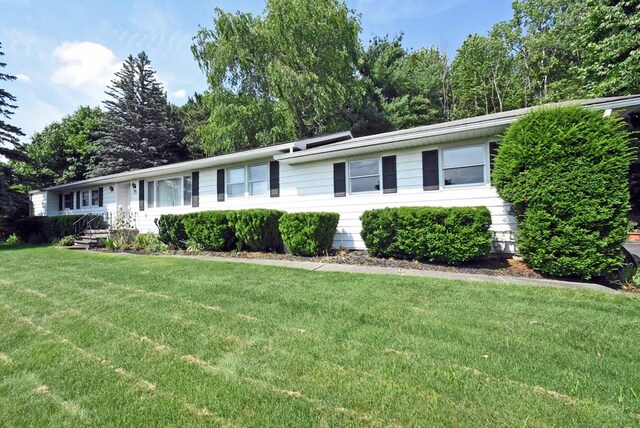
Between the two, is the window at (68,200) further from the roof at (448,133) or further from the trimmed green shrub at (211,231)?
the roof at (448,133)

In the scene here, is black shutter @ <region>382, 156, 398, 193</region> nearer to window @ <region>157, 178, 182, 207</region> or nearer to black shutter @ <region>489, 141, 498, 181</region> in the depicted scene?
black shutter @ <region>489, 141, 498, 181</region>

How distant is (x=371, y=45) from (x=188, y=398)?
1034 inches

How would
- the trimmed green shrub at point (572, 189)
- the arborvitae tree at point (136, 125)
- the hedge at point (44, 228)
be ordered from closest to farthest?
the trimmed green shrub at point (572, 189) < the hedge at point (44, 228) < the arborvitae tree at point (136, 125)

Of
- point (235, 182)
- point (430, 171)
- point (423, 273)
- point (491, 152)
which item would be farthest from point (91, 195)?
point (491, 152)

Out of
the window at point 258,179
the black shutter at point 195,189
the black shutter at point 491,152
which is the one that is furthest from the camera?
the black shutter at point 195,189

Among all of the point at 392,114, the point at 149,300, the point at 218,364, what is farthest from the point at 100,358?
the point at 392,114

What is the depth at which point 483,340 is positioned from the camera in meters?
3.10

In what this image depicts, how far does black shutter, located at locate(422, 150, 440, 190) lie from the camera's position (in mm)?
8203

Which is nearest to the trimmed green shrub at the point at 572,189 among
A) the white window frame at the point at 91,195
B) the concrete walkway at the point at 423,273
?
the concrete walkway at the point at 423,273

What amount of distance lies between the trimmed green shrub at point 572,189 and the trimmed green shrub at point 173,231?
9694 millimetres

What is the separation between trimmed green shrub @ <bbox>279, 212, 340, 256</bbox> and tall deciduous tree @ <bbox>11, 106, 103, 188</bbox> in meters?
23.4

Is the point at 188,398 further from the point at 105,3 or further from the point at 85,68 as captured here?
the point at 85,68

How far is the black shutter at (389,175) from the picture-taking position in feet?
28.8

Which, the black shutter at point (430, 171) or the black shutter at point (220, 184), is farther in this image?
the black shutter at point (220, 184)
